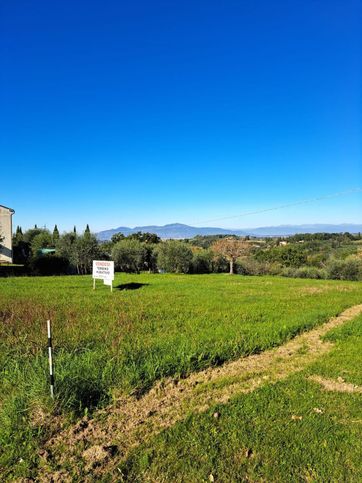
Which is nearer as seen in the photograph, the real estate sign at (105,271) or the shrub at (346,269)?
the real estate sign at (105,271)

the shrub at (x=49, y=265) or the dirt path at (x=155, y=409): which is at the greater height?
the shrub at (x=49, y=265)

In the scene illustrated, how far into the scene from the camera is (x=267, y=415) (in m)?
4.88

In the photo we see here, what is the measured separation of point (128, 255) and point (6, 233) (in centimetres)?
2128

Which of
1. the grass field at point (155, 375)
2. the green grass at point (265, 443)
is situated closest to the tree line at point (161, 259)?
the grass field at point (155, 375)

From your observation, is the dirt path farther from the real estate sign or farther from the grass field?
the real estate sign

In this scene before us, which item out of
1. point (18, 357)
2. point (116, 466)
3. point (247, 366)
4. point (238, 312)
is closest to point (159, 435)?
point (116, 466)

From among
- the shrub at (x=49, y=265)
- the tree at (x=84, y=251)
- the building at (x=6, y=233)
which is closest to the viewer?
the shrub at (x=49, y=265)

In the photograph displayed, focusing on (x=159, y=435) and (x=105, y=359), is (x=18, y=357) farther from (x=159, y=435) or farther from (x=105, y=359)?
(x=159, y=435)

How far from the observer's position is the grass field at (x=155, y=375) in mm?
Result: 3891

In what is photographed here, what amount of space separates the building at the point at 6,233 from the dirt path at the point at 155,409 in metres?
54.3

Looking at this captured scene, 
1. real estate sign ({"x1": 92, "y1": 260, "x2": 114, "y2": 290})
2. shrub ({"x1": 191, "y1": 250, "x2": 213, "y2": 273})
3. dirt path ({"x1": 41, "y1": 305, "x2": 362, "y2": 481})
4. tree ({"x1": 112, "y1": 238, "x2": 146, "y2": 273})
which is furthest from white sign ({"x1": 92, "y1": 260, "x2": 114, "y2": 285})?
shrub ({"x1": 191, "y1": 250, "x2": 213, "y2": 273})

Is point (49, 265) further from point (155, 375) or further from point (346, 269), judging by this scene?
point (346, 269)

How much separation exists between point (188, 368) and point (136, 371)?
1263 mm

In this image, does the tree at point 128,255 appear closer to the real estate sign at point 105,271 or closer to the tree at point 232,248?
the tree at point 232,248
